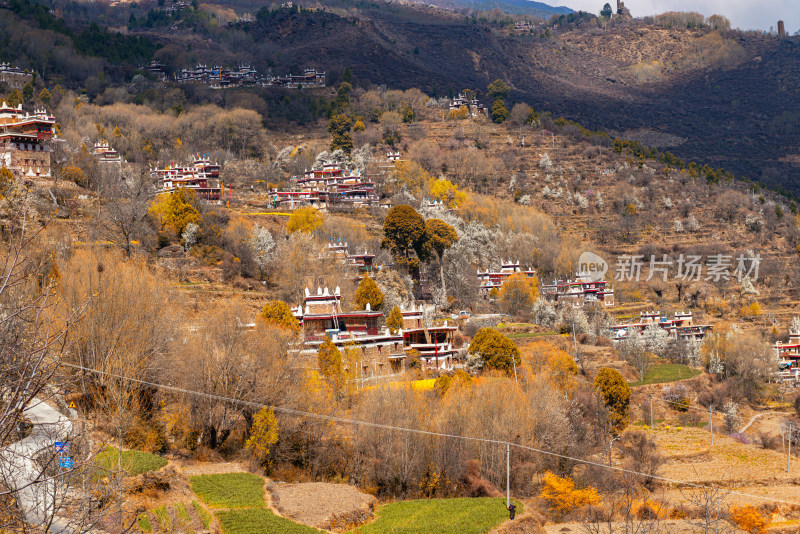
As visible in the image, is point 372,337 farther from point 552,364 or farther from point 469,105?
point 469,105

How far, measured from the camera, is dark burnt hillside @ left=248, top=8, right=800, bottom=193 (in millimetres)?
136000

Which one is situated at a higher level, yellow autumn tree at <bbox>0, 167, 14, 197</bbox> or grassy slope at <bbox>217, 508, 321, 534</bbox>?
yellow autumn tree at <bbox>0, 167, 14, 197</bbox>

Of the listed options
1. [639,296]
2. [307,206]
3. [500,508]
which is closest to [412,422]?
[500,508]

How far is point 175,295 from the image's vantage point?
33.3m

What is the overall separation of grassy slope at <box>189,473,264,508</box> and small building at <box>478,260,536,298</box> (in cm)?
3863

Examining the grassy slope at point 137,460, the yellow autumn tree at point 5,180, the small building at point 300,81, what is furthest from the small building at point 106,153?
the grassy slope at point 137,460

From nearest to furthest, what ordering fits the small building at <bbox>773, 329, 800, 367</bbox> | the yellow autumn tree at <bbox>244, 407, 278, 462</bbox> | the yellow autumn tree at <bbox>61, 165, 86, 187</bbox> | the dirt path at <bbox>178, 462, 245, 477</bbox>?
the dirt path at <bbox>178, 462, 245, 477</bbox>, the yellow autumn tree at <bbox>244, 407, 278, 462</bbox>, the yellow autumn tree at <bbox>61, 165, 86, 187</bbox>, the small building at <bbox>773, 329, 800, 367</bbox>

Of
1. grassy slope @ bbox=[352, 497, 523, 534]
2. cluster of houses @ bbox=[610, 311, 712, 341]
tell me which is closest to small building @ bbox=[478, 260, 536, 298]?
cluster of houses @ bbox=[610, 311, 712, 341]

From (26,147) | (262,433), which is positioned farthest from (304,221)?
(262,433)

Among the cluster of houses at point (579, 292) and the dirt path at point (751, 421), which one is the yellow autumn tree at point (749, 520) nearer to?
the dirt path at point (751, 421)

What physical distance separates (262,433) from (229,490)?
4327 millimetres

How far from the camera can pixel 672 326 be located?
189 ft

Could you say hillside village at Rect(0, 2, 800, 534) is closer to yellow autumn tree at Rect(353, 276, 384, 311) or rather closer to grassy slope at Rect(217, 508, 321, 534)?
grassy slope at Rect(217, 508, 321, 534)

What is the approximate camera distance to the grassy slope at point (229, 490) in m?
19.2
